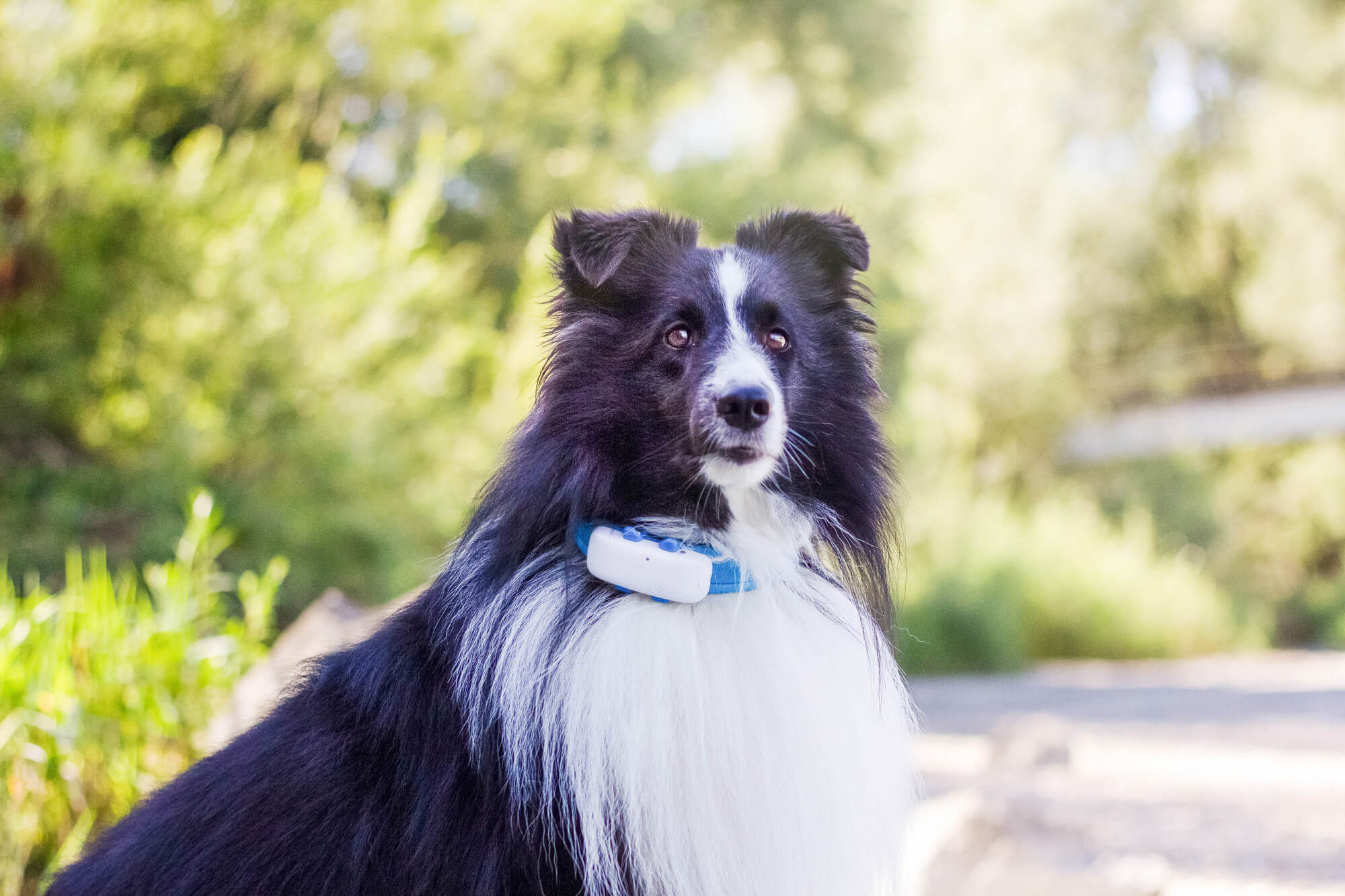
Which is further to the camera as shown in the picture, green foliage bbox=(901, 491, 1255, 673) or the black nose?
green foliage bbox=(901, 491, 1255, 673)

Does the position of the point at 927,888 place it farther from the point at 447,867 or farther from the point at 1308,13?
the point at 1308,13

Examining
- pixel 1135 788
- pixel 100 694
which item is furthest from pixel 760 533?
pixel 1135 788

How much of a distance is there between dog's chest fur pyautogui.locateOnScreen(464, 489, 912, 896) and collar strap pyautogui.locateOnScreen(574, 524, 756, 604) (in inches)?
1.5

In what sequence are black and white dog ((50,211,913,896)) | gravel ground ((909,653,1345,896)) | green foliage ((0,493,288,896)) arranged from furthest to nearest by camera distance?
gravel ground ((909,653,1345,896)) → green foliage ((0,493,288,896)) → black and white dog ((50,211,913,896))

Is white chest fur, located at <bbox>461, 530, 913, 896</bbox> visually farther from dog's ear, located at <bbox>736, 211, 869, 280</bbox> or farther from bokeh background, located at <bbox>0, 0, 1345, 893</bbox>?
dog's ear, located at <bbox>736, 211, 869, 280</bbox>

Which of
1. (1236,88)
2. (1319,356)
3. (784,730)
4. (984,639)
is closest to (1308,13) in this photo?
(1236,88)

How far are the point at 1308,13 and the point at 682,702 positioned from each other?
25.5 meters

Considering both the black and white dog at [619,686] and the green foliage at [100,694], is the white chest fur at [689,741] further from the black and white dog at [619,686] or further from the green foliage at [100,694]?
the green foliage at [100,694]

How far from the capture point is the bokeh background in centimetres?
536

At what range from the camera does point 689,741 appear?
204 centimetres

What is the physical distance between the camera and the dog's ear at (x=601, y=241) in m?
2.33

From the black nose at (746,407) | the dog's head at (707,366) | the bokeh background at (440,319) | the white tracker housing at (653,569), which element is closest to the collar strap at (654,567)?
the white tracker housing at (653,569)

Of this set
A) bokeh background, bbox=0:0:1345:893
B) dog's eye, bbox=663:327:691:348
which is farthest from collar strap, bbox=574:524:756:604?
bokeh background, bbox=0:0:1345:893

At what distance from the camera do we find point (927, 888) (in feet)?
12.9
